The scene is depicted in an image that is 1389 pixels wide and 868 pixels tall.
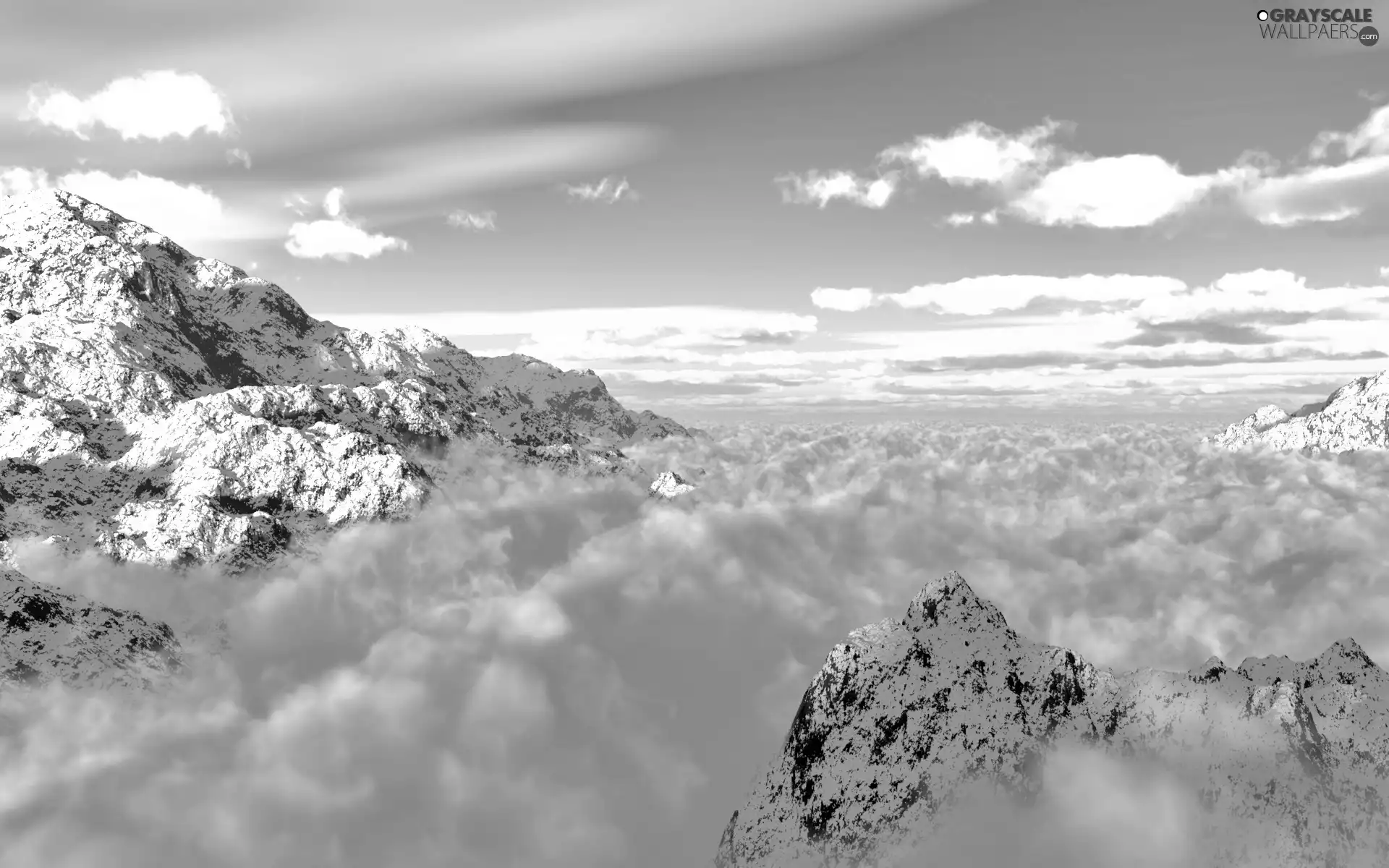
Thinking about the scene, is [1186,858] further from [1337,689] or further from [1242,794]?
[1337,689]

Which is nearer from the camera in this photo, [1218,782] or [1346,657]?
[1218,782]

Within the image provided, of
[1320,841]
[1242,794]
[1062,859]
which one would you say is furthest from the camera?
[1062,859]

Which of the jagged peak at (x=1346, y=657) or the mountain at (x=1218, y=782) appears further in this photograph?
the jagged peak at (x=1346, y=657)

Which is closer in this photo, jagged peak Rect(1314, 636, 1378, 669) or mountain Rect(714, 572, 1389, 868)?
mountain Rect(714, 572, 1389, 868)

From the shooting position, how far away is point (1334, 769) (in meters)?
172

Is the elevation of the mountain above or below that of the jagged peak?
below

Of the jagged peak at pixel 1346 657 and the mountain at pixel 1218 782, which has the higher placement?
the jagged peak at pixel 1346 657

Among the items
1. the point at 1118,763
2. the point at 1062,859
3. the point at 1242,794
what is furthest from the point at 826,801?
the point at 1242,794

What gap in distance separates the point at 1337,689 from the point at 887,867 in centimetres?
10518

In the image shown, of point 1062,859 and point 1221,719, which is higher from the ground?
point 1221,719

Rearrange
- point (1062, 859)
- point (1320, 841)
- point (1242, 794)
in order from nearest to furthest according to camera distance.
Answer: point (1320, 841) → point (1242, 794) → point (1062, 859)

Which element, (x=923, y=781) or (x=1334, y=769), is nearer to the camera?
(x=1334, y=769)

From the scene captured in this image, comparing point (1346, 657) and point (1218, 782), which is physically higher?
point (1346, 657)

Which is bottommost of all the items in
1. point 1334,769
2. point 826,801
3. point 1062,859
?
point 1062,859
